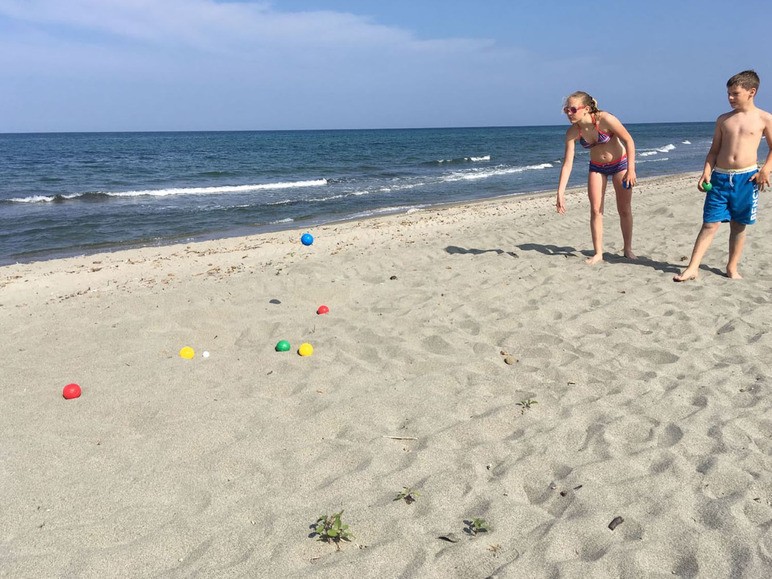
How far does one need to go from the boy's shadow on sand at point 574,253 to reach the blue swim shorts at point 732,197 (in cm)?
64

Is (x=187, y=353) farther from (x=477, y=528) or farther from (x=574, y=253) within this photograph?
(x=574, y=253)

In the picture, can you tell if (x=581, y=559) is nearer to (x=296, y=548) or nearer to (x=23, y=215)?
(x=296, y=548)

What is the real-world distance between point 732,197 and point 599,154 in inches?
55.4

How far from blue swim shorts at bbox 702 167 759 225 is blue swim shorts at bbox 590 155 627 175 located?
0.90m

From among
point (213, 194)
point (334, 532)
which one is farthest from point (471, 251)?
point (213, 194)

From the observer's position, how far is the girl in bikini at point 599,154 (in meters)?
6.04

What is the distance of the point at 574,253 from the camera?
7.10 metres

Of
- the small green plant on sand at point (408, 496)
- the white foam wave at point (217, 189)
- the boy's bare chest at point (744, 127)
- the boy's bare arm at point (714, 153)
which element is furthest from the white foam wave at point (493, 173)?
the small green plant on sand at point (408, 496)

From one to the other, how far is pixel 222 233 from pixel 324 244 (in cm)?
343

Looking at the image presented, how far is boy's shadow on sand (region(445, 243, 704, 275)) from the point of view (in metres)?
6.20

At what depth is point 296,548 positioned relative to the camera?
2396 millimetres

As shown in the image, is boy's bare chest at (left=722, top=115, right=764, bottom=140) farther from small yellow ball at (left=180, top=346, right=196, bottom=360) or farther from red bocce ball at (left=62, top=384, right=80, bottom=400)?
red bocce ball at (left=62, top=384, right=80, bottom=400)

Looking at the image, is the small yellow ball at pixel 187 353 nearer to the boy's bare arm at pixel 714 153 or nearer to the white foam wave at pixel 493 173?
the boy's bare arm at pixel 714 153

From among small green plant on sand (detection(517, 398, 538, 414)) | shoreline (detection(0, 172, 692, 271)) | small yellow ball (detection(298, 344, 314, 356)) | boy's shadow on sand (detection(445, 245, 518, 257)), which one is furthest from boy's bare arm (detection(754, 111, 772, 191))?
shoreline (detection(0, 172, 692, 271))
